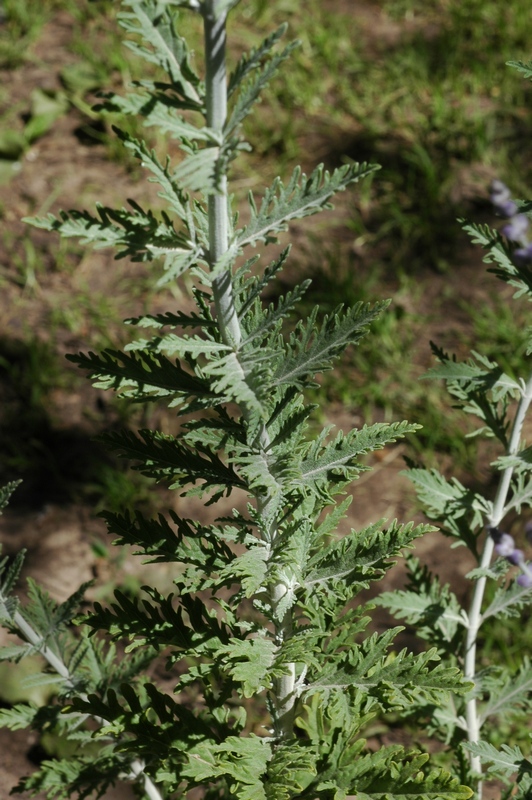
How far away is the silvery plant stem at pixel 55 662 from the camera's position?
1.78 meters

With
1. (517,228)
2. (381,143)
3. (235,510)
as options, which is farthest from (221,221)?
(381,143)

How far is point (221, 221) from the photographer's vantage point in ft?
4.03

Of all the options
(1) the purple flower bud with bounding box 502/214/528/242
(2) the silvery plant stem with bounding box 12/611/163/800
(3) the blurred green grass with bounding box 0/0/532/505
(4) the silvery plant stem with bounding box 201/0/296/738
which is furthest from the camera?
(3) the blurred green grass with bounding box 0/0/532/505

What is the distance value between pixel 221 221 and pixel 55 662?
1.20m

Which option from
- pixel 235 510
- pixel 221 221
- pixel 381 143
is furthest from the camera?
pixel 381 143

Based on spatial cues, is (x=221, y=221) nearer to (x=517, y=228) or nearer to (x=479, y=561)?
(x=517, y=228)

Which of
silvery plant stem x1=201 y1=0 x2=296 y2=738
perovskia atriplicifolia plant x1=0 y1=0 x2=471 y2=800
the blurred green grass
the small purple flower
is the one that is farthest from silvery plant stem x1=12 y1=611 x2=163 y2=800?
the blurred green grass

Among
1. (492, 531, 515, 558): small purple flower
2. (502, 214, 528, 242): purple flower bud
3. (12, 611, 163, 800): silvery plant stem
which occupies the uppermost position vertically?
(502, 214, 528, 242): purple flower bud

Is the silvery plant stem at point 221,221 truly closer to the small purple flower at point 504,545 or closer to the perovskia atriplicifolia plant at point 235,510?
the perovskia atriplicifolia plant at point 235,510

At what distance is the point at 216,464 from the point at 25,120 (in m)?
3.98

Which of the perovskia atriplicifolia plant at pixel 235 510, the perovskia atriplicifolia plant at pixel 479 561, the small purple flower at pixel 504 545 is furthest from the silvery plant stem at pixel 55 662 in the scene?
the small purple flower at pixel 504 545

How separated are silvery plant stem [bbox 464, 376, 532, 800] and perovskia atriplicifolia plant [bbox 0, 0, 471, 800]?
42 centimetres

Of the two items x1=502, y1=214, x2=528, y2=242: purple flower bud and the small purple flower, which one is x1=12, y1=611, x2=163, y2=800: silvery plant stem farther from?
x1=502, y1=214, x2=528, y2=242: purple flower bud

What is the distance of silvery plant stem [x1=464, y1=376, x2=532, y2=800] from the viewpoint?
6.06 ft
